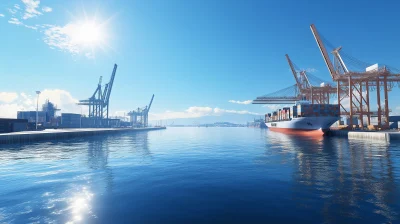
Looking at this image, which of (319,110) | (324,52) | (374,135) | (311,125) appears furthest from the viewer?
(324,52)

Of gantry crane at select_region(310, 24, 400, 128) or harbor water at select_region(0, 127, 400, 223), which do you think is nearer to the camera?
harbor water at select_region(0, 127, 400, 223)

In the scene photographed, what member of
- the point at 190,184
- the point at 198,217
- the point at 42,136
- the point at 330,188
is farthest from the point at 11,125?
the point at 330,188

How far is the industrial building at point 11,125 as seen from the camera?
54184 mm

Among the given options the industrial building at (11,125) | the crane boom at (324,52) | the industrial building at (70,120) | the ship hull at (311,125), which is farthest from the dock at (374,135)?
the industrial building at (70,120)

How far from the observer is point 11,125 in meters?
57.2

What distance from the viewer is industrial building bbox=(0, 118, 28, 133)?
178 ft

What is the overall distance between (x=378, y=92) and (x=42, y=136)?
337ft

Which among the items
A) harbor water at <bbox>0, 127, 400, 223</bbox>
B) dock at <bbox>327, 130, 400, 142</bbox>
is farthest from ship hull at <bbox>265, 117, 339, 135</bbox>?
harbor water at <bbox>0, 127, 400, 223</bbox>

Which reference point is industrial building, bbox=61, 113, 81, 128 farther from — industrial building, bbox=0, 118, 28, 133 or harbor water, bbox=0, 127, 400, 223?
harbor water, bbox=0, 127, 400, 223

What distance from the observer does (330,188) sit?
11.3 m

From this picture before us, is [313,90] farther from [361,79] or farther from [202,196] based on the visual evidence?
[202,196]

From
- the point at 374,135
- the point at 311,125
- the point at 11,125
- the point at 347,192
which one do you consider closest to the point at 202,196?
the point at 347,192

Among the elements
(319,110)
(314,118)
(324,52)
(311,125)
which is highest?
(324,52)

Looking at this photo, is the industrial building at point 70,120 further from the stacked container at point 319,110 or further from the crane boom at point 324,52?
the crane boom at point 324,52
